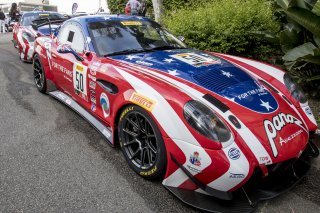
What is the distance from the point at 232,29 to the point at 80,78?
317 centimetres

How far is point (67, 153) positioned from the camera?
11.0 feet

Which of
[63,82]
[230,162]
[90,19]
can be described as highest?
[90,19]

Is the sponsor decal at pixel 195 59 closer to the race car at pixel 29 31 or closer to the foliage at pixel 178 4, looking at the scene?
the race car at pixel 29 31

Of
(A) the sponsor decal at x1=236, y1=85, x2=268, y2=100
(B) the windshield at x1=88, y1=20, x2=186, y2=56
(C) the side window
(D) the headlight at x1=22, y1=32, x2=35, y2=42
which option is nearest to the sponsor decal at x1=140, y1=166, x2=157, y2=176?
(A) the sponsor decal at x1=236, y1=85, x2=268, y2=100

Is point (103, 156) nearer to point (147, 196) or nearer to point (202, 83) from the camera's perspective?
point (147, 196)

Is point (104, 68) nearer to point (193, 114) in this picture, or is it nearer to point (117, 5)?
point (193, 114)

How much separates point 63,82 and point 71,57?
20.6 inches

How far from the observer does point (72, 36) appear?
13.7 feet

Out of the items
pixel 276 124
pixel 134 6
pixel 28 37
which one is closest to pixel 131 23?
pixel 276 124

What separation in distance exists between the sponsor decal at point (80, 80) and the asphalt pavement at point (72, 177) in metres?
0.47

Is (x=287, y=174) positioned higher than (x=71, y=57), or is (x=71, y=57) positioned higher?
(x=71, y=57)

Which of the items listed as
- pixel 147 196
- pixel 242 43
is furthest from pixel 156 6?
pixel 147 196

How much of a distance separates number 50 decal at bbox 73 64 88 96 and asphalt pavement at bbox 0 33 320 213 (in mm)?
516

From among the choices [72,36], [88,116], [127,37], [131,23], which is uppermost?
[131,23]
